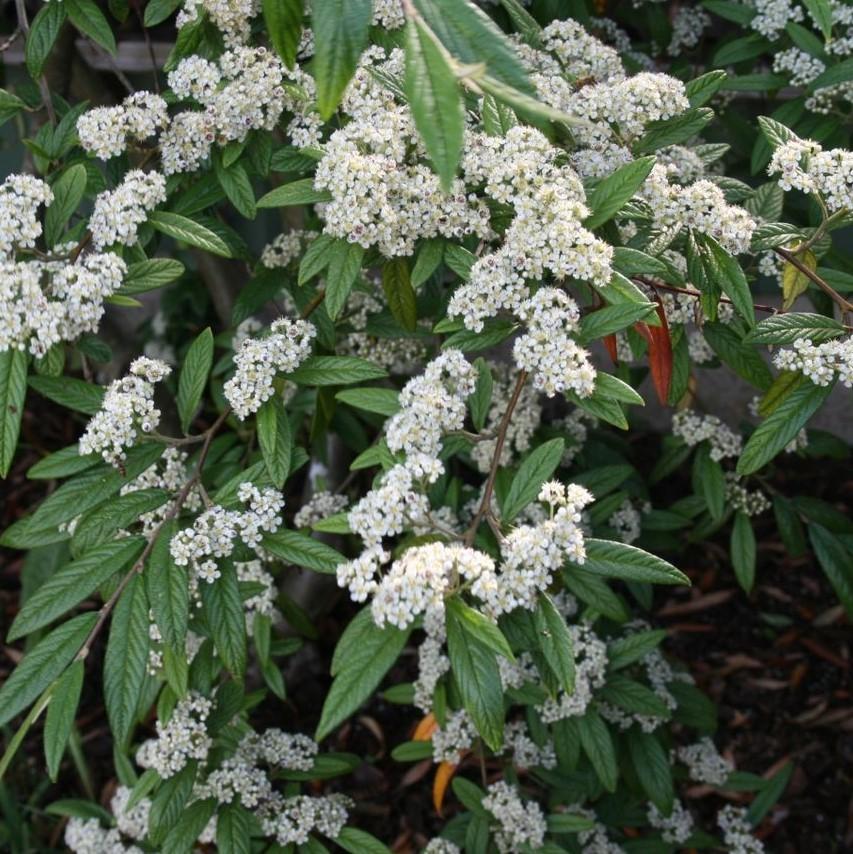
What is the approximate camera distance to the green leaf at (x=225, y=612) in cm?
204

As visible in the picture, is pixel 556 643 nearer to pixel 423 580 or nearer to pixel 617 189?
pixel 423 580

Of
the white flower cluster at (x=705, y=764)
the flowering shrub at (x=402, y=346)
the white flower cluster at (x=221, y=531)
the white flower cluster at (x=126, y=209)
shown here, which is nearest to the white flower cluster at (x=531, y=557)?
the flowering shrub at (x=402, y=346)

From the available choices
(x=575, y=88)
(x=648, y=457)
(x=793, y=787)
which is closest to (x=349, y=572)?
(x=575, y=88)

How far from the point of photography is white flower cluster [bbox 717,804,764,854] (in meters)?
3.12

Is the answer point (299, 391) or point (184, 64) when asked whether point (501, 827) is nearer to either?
point (299, 391)

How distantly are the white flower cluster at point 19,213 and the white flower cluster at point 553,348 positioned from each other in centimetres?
94

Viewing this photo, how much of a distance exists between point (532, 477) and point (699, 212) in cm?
61

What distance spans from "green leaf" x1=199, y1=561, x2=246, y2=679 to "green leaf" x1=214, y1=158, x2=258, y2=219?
0.73 meters

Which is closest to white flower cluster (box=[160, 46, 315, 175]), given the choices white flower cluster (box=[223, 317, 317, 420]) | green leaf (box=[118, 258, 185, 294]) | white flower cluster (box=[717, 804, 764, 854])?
green leaf (box=[118, 258, 185, 294])

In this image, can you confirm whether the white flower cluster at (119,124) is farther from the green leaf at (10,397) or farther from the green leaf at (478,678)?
the green leaf at (478,678)

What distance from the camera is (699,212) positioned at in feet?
6.61

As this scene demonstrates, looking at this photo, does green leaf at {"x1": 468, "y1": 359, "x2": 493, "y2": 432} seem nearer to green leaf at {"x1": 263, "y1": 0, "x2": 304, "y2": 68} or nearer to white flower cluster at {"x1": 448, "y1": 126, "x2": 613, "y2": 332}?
white flower cluster at {"x1": 448, "y1": 126, "x2": 613, "y2": 332}

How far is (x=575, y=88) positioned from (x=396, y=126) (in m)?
0.56

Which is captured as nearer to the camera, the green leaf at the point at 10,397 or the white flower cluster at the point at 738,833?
the green leaf at the point at 10,397
